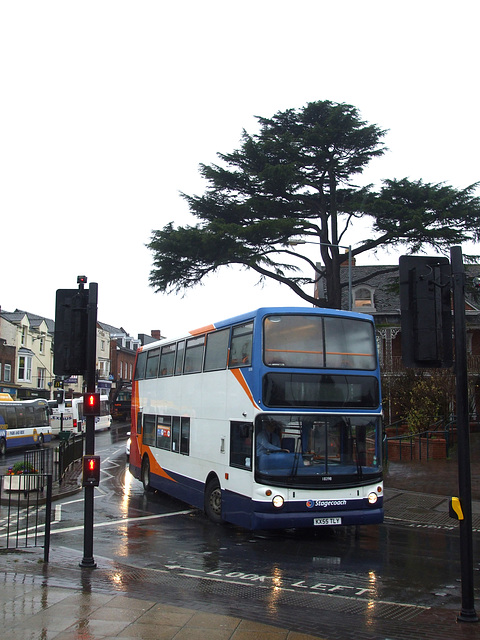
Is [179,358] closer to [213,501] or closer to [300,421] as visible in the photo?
[213,501]

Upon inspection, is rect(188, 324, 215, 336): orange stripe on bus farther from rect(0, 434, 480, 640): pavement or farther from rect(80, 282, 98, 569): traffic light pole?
rect(0, 434, 480, 640): pavement

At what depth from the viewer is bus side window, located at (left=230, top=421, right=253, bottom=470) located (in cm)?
1158

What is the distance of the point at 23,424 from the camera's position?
3797cm

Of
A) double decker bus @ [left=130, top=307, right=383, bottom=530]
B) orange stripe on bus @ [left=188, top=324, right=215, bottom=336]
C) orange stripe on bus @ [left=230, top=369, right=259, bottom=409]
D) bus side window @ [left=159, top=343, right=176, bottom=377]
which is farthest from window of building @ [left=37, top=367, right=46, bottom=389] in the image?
orange stripe on bus @ [left=230, top=369, right=259, bottom=409]

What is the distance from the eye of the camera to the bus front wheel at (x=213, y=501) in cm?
1333

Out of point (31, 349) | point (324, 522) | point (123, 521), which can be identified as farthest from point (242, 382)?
point (31, 349)

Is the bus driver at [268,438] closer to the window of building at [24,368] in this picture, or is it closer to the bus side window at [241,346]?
the bus side window at [241,346]

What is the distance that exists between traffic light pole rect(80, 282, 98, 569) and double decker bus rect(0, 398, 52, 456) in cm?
2730

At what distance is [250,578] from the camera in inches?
356

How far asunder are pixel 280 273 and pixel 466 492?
1961 centimetres

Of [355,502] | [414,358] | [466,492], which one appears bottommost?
[355,502]

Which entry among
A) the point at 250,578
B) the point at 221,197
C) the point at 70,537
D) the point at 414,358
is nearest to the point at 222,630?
the point at 250,578

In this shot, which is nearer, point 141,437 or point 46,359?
point 141,437

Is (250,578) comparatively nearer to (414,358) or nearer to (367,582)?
(367,582)
